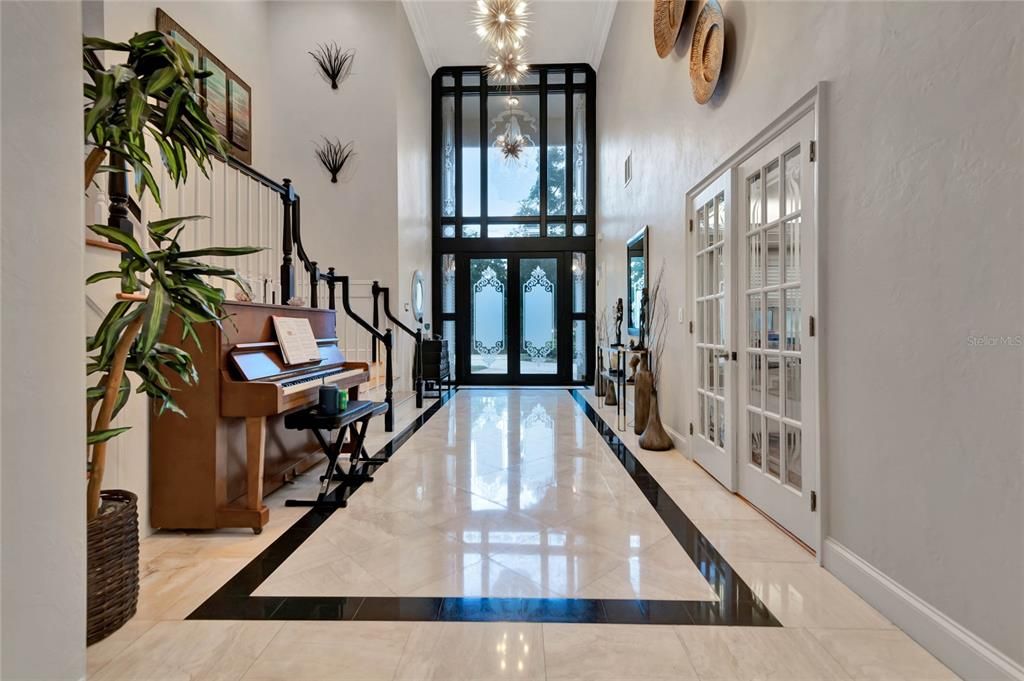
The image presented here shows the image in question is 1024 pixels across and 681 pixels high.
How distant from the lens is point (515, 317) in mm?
8922

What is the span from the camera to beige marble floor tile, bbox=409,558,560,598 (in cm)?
187

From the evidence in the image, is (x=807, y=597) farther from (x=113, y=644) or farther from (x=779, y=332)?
(x=113, y=644)

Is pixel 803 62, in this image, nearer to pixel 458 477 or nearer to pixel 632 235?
pixel 458 477

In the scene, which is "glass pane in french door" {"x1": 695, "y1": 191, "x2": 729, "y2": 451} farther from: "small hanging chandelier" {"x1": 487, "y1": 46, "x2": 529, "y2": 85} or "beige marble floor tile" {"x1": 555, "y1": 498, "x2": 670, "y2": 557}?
"small hanging chandelier" {"x1": 487, "y1": 46, "x2": 529, "y2": 85}

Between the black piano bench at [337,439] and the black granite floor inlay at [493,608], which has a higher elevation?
the black piano bench at [337,439]

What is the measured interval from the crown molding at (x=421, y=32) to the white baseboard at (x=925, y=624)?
8.07 m

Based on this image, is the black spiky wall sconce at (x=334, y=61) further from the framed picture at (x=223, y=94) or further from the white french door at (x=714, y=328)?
the white french door at (x=714, y=328)

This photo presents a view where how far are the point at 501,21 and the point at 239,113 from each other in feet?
12.3

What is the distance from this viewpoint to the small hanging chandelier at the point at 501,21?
4.72 metres

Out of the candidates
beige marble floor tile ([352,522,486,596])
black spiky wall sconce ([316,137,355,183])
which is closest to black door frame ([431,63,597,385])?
black spiky wall sconce ([316,137,355,183])

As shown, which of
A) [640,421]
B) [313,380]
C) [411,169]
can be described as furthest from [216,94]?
[640,421]

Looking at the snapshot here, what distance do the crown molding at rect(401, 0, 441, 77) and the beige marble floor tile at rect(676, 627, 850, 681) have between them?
26.6 ft

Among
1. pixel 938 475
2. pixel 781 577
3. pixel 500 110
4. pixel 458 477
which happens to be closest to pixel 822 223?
pixel 938 475

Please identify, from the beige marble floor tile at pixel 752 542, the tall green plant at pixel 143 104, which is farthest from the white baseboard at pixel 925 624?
the tall green plant at pixel 143 104
